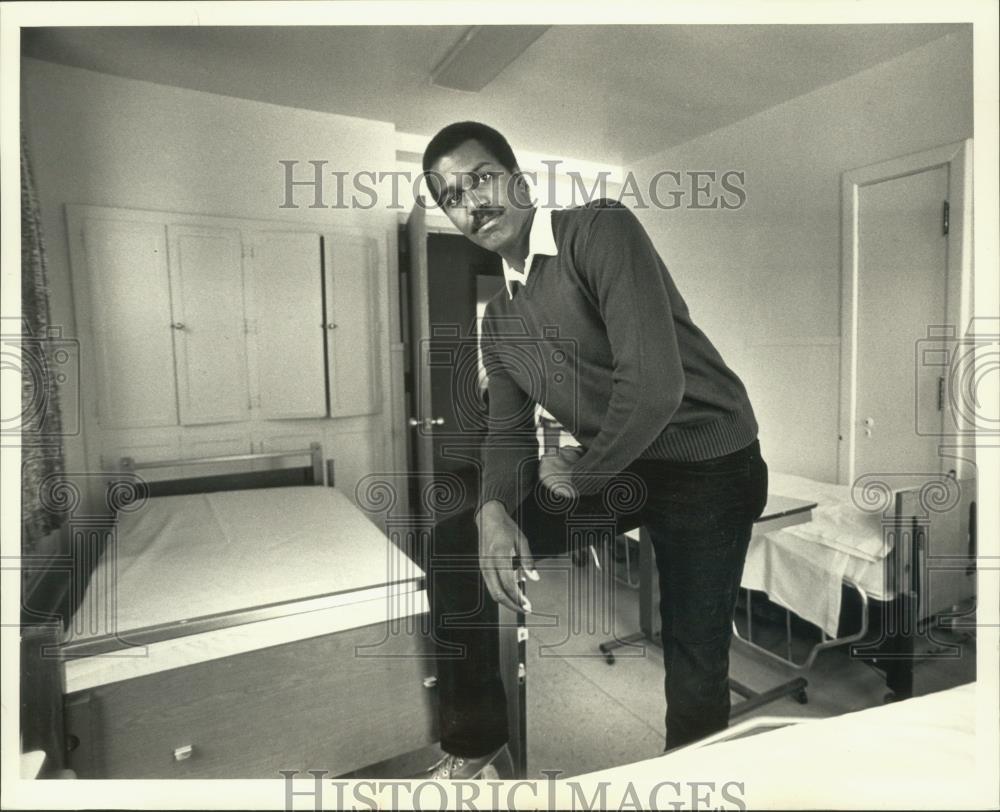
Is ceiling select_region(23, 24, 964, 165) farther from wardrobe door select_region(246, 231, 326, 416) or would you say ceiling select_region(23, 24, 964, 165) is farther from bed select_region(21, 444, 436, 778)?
bed select_region(21, 444, 436, 778)

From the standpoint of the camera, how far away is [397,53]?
72 cm

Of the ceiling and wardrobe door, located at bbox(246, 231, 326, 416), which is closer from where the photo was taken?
the ceiling

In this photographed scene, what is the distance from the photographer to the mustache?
71 cm

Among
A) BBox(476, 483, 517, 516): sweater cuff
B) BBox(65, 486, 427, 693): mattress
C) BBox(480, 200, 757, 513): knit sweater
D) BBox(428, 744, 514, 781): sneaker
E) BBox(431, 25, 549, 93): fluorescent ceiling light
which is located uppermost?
BBox(431, 25, 549, 93): fluorescent ceiling light

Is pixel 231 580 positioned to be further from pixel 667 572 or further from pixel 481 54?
pixel 481 54

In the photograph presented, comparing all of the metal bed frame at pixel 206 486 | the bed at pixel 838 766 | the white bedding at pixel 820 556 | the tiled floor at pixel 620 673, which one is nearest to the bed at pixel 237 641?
the metal bed frame at pixel 206 486

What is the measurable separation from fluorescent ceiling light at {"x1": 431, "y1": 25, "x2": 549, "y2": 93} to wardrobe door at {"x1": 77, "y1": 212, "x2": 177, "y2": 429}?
0.54 metres

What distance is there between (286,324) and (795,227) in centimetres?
85

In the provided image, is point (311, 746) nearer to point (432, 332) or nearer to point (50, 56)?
point (432, 332)

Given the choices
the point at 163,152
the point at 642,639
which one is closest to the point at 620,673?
the point at 642,639

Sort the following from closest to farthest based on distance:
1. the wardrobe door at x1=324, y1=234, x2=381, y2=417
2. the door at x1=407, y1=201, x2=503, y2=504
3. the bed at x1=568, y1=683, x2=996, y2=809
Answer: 1. the bed at x1=568, y1=683, x2=996, y2=809
2. the door at x1=407, y1=201, x2=503, y2=504
3. the wardrobe door at x1=324, y1=234, x2=381, y2=417

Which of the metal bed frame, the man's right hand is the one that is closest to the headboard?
the metal bed frame

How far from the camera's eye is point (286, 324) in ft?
2.73

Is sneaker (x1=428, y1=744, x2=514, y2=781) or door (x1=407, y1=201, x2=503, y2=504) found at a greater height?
door (x1=407, y1=201, x2=503, y2=504)
